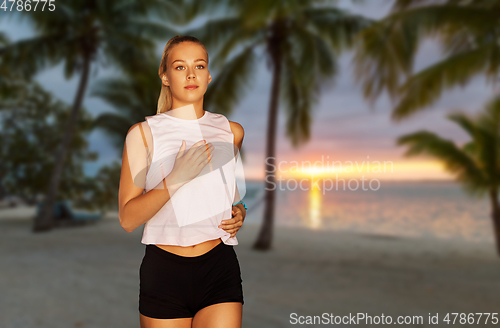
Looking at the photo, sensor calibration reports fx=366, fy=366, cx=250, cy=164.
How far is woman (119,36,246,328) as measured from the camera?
3.34 feet

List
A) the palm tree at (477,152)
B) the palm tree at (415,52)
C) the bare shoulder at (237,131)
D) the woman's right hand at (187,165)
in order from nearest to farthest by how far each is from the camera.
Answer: the woman's right hand at (187,165) < the bare shoulder at (237,131) < the palm tree at (415,52) < the palm tree at (477,152)

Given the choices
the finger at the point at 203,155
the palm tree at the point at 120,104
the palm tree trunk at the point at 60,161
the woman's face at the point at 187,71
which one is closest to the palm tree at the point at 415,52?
the woman's face at the point at 187,71

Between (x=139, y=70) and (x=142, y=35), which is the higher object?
(x=142, y=35)

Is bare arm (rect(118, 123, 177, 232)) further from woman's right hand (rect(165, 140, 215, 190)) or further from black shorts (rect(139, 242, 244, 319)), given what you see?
black shorts (rect(139, 242, 244, 319))

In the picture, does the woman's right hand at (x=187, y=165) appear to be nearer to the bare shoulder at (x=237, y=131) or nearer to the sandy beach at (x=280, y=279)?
the bare shoulder at (x=237, y=131)

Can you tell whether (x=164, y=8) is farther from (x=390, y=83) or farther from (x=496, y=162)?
(x=496, y=162)

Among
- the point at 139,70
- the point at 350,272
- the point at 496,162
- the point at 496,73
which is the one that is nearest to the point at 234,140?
the point at 496,73

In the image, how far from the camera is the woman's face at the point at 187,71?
1.07 m

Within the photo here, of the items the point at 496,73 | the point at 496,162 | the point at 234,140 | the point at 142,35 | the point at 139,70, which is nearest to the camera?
the point at 234,140

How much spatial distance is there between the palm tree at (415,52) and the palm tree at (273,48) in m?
3.00

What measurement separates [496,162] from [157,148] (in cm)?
1022

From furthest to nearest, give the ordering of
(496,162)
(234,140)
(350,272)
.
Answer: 1. (496,162)
2. (350,272)
3. (234,140)

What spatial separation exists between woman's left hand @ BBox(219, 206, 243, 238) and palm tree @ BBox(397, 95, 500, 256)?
8727 millimetres

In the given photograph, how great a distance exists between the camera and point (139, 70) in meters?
11.4
